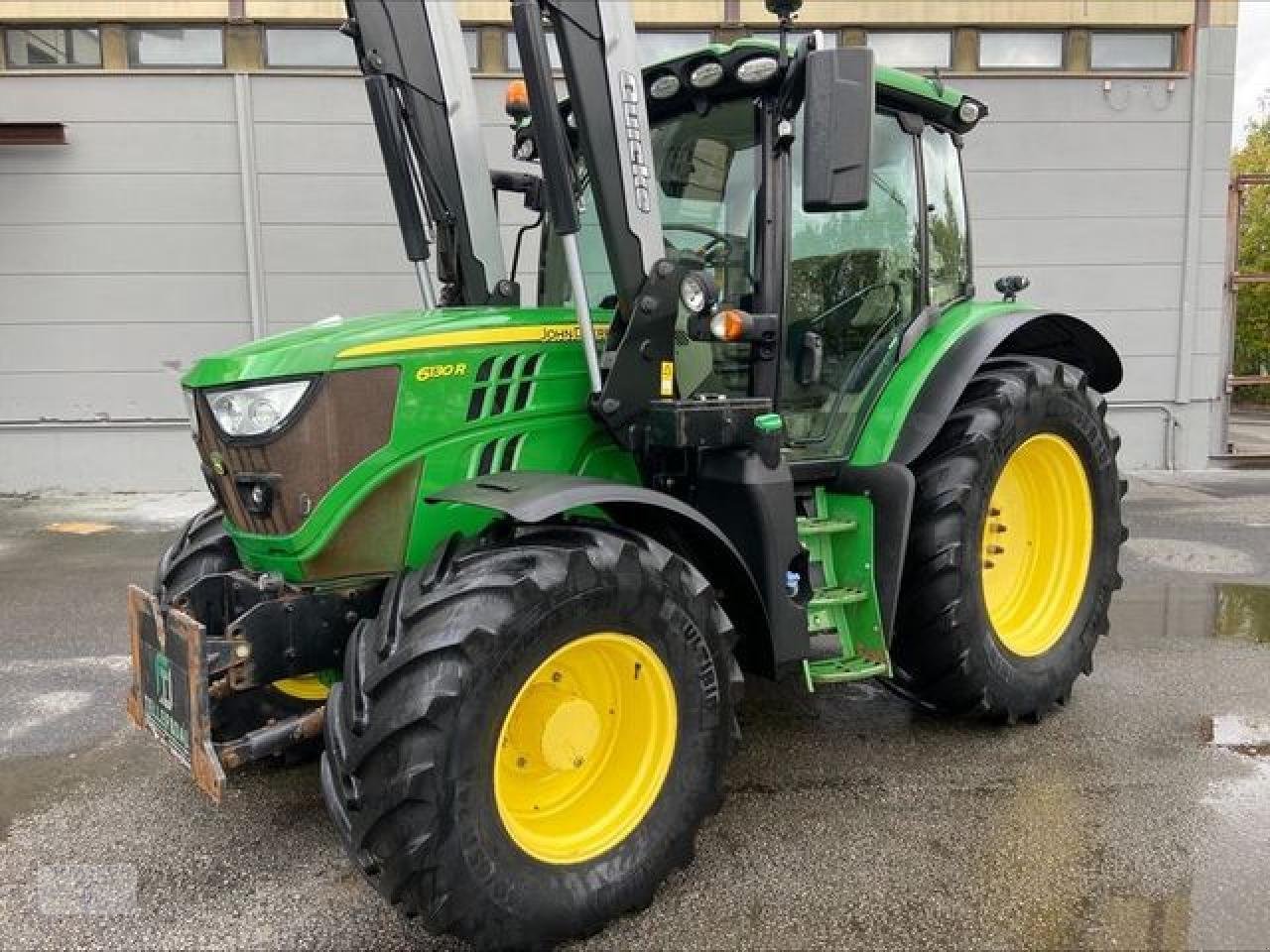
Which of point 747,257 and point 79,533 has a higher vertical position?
point 747,257

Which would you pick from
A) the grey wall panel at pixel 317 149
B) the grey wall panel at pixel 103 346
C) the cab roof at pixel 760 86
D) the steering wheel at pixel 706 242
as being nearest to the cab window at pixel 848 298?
the cab roof at pixel 760 86

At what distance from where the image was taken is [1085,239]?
31.7 feet

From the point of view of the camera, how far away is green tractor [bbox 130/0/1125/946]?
91.4 inches

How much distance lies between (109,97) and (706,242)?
8.15 m

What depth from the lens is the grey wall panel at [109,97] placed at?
9008 mm

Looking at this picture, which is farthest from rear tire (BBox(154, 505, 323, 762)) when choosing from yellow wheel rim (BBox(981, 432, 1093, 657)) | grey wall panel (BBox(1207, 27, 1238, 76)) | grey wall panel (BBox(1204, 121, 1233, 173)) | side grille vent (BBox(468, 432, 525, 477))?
grey wall panel (BBox(1207, 27, 1238, 76))

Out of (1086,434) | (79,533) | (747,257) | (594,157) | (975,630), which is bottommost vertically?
(79,533)

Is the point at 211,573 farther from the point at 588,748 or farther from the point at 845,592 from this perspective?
the point at 845,592

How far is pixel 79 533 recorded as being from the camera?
25.2 feet

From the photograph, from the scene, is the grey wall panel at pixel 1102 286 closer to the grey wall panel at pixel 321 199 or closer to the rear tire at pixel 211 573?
the grey wall panel at pixel 321 199

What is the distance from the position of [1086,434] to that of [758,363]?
157cm

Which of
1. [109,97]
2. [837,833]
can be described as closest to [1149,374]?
[837,833]

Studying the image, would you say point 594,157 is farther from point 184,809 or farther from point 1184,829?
point 1184,829

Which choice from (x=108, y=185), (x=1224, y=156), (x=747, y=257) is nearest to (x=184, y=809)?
(x=747, y=257)
